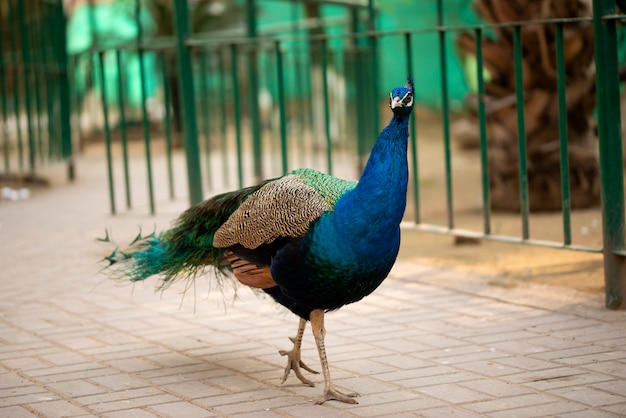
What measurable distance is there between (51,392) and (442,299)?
2.52 m

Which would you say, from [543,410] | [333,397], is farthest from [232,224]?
[543,410]

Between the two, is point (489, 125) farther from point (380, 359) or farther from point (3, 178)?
point (3, 178)

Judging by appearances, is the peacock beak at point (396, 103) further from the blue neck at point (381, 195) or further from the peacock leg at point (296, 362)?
the peacock leg at point (296, 362)

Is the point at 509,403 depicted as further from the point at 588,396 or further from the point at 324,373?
the point at 324,373

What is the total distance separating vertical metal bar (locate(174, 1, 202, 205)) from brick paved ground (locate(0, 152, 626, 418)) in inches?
46.7

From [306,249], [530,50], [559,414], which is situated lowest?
[559,414]

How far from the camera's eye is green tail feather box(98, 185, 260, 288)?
473 centimetres

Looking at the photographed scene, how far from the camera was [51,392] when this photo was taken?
4.43 meters

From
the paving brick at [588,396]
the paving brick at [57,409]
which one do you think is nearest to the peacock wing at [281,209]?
the paving brick at [57,409]

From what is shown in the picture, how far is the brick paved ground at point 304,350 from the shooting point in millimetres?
4156

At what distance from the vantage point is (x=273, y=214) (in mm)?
4273

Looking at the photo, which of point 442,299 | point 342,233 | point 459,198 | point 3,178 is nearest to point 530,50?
point 459,198

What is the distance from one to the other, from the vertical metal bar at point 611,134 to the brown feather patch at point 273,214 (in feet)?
6.35

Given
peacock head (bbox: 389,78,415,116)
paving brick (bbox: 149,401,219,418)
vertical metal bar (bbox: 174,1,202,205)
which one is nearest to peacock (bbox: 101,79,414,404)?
peacock head (bbox: 389,78,415,116)
